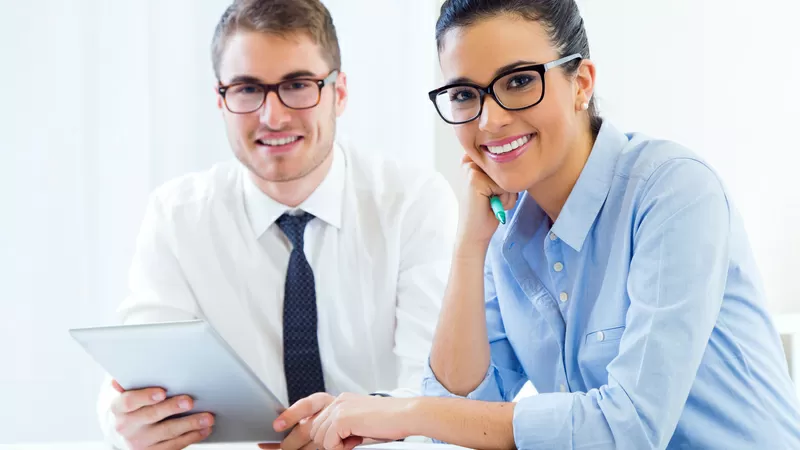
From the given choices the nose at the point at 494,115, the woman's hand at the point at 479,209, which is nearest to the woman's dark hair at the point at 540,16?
the nose at the point at 494,115

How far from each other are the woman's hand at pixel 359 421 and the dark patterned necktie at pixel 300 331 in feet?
2.19

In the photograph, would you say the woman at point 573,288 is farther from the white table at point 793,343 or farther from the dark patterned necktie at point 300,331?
the white table at point 793,343

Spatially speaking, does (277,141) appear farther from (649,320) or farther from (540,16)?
(649,320)

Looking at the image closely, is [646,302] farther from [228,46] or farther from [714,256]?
[228,46]

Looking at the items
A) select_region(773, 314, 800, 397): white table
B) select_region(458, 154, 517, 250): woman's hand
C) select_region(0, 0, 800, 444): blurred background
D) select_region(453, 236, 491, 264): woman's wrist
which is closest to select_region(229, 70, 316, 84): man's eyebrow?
select_region(458, 154, 517, 250): woman's hand

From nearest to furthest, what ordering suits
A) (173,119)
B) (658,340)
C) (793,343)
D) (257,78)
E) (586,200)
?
1. (658,340)
2. (586,200)
3. (257,78)
4. (793,343)
5. (173,119)

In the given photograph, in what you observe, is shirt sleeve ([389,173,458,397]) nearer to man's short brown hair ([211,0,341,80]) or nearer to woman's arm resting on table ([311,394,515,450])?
man's short brown hair ([211,0,341,80])

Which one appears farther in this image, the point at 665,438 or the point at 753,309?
the point at 753,309

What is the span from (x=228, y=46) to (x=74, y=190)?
845 mm

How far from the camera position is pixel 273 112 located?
2.00m

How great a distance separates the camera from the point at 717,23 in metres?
2.95

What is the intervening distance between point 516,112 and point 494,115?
1.5 inches

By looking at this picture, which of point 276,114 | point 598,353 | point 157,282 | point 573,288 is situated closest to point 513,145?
point 573,288

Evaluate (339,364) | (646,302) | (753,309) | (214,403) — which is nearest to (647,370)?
(646,302)
